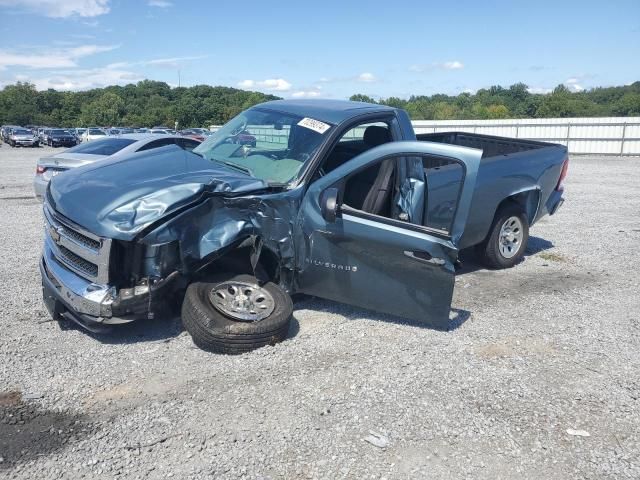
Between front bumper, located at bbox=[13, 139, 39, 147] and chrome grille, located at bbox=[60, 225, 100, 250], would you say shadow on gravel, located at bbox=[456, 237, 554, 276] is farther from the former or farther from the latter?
front bumper, located at bbox=[13, 139, 39, 147]

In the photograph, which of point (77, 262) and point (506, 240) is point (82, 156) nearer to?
point (77, 262)

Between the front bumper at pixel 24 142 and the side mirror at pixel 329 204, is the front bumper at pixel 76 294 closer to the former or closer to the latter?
the side mirror at pixel 329 204

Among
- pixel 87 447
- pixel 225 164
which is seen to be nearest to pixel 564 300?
pixel 225 164

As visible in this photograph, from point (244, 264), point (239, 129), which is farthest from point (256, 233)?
point (239, 129)

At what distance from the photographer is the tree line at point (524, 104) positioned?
60.8 meters

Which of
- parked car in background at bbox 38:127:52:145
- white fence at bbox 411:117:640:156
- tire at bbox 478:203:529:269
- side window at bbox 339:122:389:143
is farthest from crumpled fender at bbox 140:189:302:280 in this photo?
parked car in background at bbox 38:127:52:145

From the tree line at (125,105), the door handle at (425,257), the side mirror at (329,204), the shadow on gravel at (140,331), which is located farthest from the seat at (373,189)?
the tree line at (125,105)

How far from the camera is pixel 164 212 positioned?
4156 millimetres

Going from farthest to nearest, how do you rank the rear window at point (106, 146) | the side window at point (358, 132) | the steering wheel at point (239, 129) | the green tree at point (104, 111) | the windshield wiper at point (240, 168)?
1. the green tree at point (104, 111)
2. the rear window at point (106, 146)
3. the steering wheel at point (239, 129)
4. the side window at point (358, 132)
5. the windshield wiper at point (240, 168)

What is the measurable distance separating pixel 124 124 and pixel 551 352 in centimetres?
9649

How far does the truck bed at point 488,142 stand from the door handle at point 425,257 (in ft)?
12.1

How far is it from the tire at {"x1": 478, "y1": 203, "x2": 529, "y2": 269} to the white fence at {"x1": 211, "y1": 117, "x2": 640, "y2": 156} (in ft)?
62.3

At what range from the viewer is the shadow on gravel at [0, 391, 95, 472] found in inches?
123

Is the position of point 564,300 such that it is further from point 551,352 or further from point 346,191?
point 346,191
